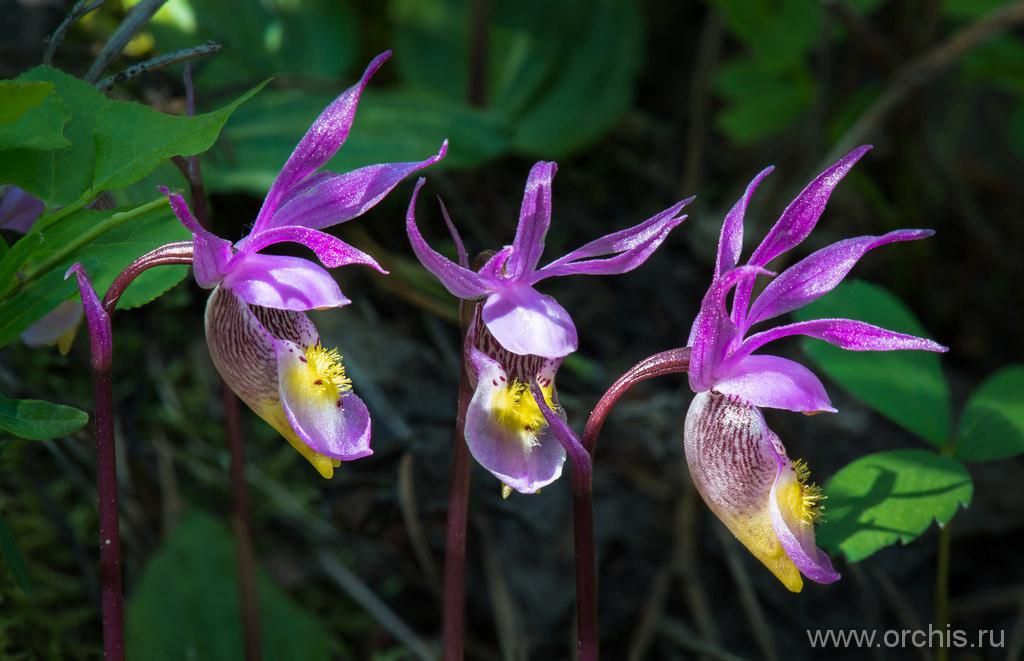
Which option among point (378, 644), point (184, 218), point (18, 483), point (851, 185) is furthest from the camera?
point (851, 185)

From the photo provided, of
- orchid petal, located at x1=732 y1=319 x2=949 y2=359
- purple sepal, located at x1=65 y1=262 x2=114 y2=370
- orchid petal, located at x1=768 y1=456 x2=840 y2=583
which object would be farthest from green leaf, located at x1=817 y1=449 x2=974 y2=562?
purple sepal, located at x1=65 y1=262 x2=114 y2=370

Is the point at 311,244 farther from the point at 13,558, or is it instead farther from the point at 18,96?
the point at 13,558

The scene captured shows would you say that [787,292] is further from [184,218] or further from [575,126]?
[575,126]

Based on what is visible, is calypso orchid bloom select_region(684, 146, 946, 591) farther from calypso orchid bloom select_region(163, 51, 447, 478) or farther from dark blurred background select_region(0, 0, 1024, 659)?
dark blurred background select_region(0, 0, 1024, 659)

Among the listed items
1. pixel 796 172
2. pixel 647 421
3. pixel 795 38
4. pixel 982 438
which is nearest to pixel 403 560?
pixel 647 421

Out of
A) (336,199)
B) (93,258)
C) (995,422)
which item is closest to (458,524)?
(336,199)

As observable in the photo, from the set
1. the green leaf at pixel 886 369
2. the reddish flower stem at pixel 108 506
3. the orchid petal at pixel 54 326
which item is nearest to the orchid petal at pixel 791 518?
the green leaf at pixel 886 369
